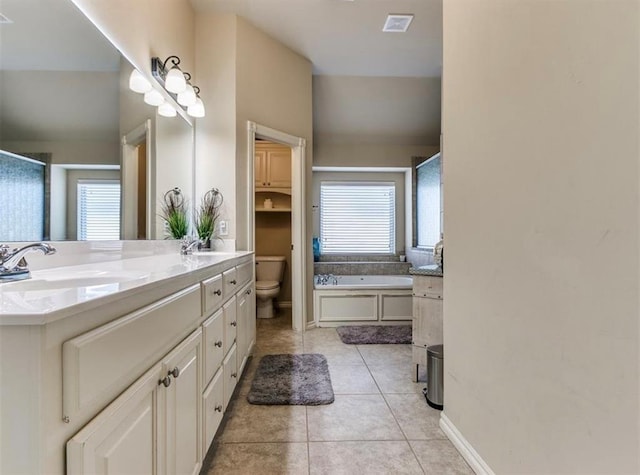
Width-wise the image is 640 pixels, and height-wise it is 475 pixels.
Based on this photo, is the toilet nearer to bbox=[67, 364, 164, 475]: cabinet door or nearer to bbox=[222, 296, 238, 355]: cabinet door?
bbox=[222, 296, 238, 355]: cabinet door

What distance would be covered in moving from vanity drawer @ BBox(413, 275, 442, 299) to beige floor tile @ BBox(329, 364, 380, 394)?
711 millimetres

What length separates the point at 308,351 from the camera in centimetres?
287

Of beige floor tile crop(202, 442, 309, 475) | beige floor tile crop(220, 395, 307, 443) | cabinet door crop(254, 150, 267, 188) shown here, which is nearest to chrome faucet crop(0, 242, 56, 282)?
beige floor tile crop(202, 442, 309, 475)

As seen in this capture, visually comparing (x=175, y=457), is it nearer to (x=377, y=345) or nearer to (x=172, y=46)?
(x=377, y=345)

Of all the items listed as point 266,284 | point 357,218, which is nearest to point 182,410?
point 266,284

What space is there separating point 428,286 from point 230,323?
4.37ft

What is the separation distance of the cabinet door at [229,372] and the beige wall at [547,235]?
1.16 metres

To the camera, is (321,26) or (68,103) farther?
(321,26)

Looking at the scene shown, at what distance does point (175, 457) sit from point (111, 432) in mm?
410

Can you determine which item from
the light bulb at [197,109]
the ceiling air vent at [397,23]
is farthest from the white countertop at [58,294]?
the ceiling air vent at [397,23]

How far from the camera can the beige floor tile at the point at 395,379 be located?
2180 millimetres

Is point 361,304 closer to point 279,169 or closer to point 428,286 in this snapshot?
point 428,286

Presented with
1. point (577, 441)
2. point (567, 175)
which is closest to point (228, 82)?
point (567, 175)

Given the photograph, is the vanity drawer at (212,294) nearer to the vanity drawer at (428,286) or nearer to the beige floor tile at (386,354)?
the vanity drawer at (428,286)
